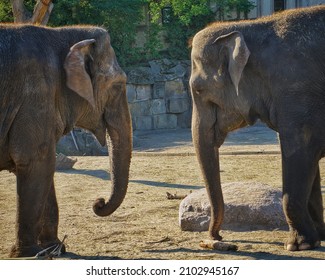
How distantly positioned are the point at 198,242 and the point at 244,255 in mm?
713

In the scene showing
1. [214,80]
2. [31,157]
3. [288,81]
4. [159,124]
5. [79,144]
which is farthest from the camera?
[159,124]

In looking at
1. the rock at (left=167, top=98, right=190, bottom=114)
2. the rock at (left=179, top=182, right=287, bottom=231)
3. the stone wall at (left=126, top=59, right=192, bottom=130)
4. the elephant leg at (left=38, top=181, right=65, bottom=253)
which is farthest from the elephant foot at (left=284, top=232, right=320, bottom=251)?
the rock at (left=167, top=98, right=190, bottom=114)

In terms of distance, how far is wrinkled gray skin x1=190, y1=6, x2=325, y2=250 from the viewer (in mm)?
7039

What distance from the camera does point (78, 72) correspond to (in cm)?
690

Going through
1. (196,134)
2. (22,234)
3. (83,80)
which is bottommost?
(22,234)

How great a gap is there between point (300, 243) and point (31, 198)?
2021 millimetres

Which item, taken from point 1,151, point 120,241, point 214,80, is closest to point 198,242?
point 120,241

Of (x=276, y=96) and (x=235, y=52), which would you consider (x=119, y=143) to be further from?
(x=276, y=96)

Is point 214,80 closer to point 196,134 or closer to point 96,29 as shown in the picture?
point 196,134

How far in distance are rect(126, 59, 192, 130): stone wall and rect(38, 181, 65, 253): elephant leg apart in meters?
13.8

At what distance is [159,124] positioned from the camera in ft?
70.4

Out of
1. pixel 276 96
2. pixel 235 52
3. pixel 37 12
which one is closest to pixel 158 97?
pixel 37 12

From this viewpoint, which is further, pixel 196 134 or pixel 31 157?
pixel 196 134

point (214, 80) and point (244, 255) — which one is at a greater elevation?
point (214, 80)
